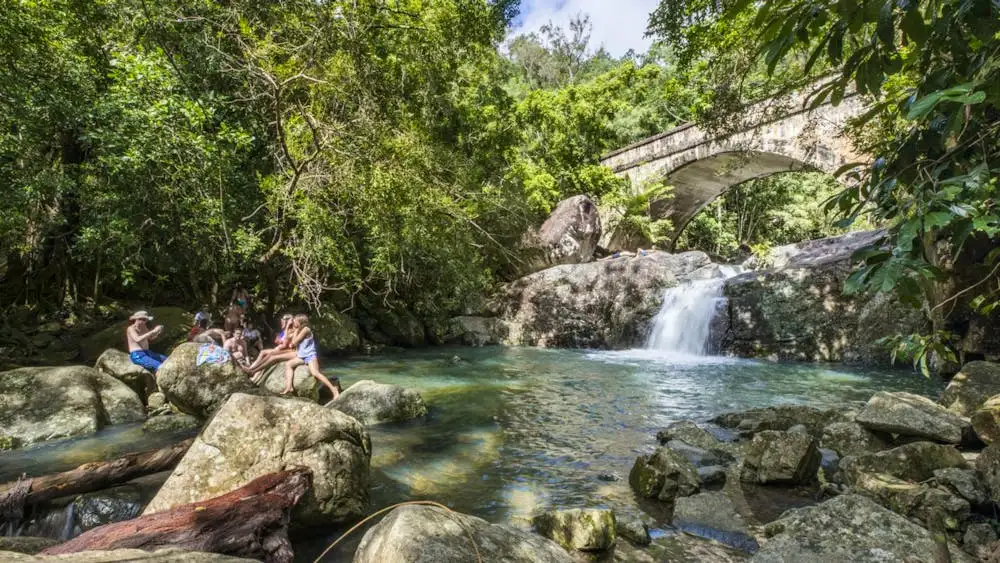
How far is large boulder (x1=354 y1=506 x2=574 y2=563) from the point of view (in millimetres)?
2211

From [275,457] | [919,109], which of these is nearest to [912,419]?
[919,109]

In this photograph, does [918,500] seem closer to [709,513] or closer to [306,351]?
[709,513]

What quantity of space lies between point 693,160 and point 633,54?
25.1 m

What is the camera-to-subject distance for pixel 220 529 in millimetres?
2826

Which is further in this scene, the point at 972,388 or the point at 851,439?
the point at 972,388

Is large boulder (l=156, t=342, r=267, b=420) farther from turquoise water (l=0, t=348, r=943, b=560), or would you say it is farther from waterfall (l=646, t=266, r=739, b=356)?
waterfall (l=646, t=266, r=739, b=356)

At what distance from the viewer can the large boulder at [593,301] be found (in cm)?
1484

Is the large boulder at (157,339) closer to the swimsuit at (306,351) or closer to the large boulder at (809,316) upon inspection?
the swimsuit at (306,351)

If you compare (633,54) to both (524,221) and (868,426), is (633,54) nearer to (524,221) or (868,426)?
(524,221)

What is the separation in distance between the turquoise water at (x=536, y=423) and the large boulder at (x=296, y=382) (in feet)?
5.51

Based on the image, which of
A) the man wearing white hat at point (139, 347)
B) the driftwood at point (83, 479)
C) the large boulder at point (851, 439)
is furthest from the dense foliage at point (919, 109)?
the man wearing white hat at point (139, 347)

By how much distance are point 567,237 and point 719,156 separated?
6220 mm

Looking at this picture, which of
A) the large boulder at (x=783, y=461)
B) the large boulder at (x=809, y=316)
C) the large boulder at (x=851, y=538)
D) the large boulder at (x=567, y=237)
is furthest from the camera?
the large boulder at (x=567, y=237)

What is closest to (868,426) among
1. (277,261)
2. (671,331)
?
(671,331)
